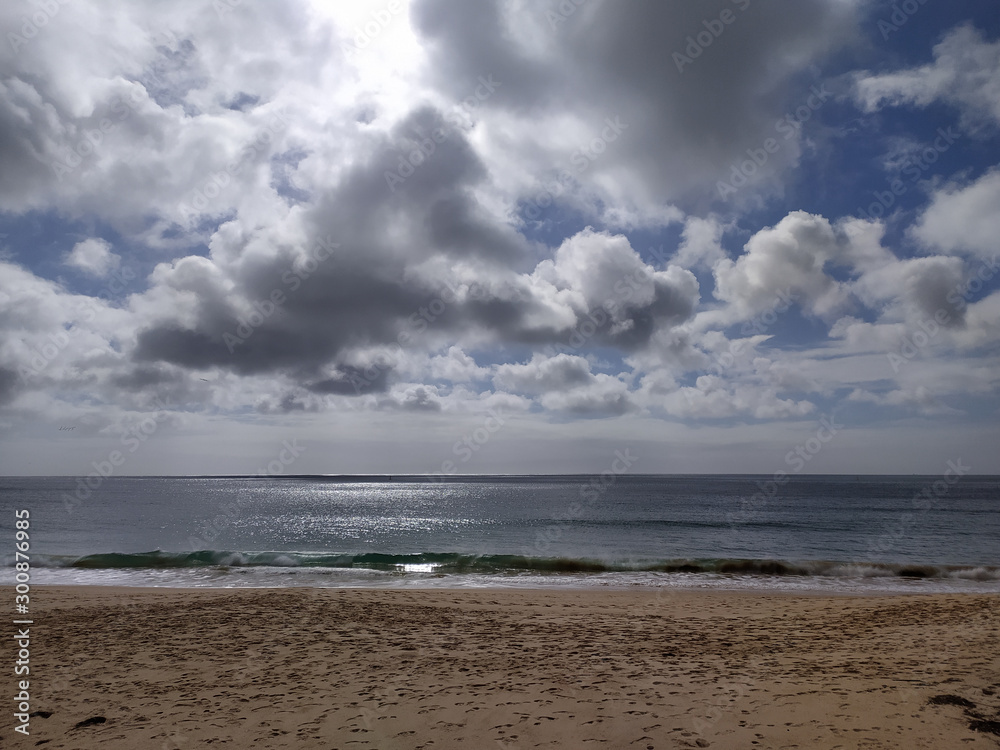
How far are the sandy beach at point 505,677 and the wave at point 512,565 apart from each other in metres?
11.8

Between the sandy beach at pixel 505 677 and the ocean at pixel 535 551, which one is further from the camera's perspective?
the ocean at pixel 535 551

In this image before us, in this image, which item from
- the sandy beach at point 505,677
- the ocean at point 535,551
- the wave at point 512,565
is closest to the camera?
the sandy beach at point 505,677

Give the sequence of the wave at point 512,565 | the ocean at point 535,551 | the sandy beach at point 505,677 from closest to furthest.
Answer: the sandy beach at point 505,677 → the ocean at point 535,551 → the wave at point 512,565

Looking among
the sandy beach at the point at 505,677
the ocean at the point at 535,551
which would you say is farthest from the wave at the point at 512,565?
the sandy beach at the point at 505,677

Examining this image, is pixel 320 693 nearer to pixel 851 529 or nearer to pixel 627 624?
pixel 627 624

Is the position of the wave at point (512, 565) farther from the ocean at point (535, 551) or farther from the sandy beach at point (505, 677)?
the sandy beach at point (505, 677)

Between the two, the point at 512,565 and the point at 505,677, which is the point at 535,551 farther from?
the point at 505,677

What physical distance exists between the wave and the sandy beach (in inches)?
464

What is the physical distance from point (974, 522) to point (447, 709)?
2624 inches

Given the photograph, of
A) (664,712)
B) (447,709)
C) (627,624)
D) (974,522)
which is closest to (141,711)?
(447,709)

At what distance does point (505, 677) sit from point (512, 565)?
766 inches

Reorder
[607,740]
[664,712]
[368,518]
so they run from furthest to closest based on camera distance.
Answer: [368,518]
[664,712]
[607,740]

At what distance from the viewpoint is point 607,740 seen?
732cm

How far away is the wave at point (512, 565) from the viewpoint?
88.5 ft
